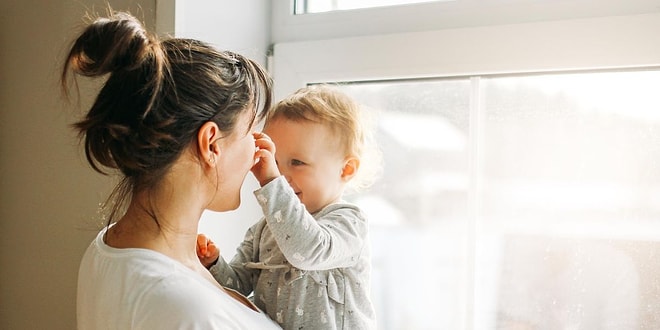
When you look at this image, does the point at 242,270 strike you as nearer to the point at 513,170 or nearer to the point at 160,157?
the point at 160,157

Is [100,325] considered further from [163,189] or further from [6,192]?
[6,192]

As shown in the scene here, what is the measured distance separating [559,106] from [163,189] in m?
0.77

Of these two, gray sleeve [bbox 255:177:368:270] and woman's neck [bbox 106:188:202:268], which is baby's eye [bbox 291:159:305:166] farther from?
woman's neck [bbox 106:188:202:268]

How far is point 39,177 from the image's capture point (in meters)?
1.61

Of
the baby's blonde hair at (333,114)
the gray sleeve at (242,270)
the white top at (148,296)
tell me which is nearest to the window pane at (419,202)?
the baby's blonde hair at (333,114)

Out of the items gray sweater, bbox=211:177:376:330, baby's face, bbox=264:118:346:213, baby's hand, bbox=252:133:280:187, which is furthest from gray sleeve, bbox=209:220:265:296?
baby's hand, bbox=252:133:280:187

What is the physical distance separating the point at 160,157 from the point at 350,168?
435 millimetres

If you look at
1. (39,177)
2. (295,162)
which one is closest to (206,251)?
(295,162)

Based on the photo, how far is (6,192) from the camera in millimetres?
1652

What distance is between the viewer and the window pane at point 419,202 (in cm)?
146

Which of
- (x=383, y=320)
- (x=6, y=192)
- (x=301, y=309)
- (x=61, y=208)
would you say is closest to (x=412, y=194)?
(x=383, y=320)

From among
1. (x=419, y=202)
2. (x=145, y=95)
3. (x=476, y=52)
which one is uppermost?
(x=476, y=52)

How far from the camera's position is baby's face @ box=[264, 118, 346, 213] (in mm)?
1259

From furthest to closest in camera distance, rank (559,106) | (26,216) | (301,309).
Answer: (26,216)
(559,106)
(301,309)
